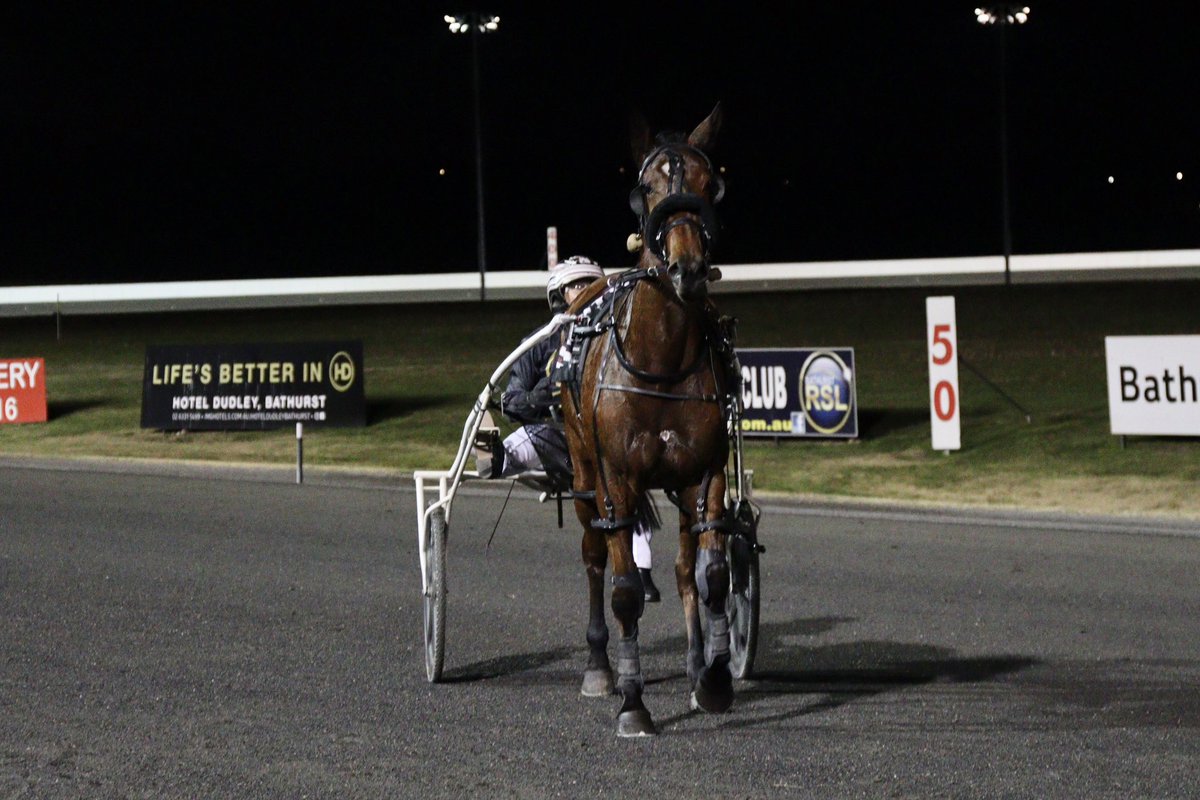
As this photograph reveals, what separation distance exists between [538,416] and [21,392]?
1732 centimetres

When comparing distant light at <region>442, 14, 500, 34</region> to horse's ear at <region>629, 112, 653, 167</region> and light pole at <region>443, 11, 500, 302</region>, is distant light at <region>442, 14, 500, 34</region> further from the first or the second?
horse's ear at <region>629, 112, 653, 167</region>

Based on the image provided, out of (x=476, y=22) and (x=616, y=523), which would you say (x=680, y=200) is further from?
(x=476, y=22)

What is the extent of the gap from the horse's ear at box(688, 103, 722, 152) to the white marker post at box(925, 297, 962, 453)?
957 cm

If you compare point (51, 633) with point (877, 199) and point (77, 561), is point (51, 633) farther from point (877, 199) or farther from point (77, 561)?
point (877, 199)

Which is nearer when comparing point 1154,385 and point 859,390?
point 1154,385

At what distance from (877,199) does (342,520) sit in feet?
179

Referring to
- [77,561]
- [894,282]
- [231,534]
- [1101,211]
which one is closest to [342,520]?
[231,534]

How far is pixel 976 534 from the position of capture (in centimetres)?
1134

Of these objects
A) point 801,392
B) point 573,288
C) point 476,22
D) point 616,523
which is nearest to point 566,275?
point 573,288

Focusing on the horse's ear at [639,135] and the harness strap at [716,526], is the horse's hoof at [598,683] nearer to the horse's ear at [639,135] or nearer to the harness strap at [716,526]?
the harness strap at [716,526]

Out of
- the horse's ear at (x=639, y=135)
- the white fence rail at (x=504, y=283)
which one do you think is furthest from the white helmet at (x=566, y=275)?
the white fence rail at (x=504, y=283)

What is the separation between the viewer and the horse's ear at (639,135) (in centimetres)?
580

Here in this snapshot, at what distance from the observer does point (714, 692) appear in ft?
18.5

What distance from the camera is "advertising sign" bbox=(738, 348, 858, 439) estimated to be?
1623 cm
